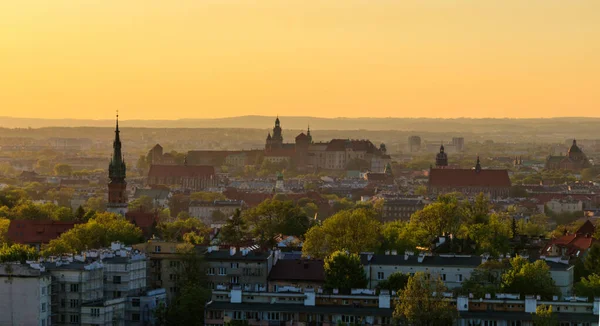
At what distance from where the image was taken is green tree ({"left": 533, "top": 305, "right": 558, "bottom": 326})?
65.1 m

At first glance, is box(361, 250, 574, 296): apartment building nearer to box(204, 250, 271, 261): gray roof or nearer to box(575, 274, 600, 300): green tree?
box(575, 274, 600, 300): green tree

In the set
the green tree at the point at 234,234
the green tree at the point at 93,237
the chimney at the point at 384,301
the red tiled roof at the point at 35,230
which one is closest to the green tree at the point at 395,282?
the chimney at the point at 384,301

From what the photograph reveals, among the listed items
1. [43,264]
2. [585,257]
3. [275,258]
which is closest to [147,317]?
[43,264]

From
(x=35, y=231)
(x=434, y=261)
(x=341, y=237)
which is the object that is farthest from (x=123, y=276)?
(x=35, y=231)

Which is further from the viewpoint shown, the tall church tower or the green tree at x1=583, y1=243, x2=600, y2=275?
the tall church tower

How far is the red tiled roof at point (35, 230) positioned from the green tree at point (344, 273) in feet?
125

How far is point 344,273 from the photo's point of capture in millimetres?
79750

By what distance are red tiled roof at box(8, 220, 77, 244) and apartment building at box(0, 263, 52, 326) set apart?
40.1m

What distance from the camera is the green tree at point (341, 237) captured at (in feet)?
314

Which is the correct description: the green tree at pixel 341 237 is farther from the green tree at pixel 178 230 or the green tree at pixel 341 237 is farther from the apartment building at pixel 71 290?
the apartment building at pixel 71 290

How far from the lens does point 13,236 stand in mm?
114812

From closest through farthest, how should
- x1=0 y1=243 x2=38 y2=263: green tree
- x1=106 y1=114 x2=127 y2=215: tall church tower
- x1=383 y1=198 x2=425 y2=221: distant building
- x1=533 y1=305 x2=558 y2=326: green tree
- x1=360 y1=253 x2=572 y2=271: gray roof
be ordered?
x1=533 y1=305 x2=558 y2=326: green tree, x1=360 y1=253 x2=572 y2=271: gray roof, x1=0 y1=243 x2=38 y2=263: green tree, x1=106 y1=114 x2=127 y2=215: tall church tower, x1=383 y1=198 x2=425 y2=221: distant building

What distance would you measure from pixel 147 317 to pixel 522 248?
3197 centimetres

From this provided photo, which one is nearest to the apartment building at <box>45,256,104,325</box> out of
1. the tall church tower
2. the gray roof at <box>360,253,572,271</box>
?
the gray roof at <box>360,253,572,271</box>
